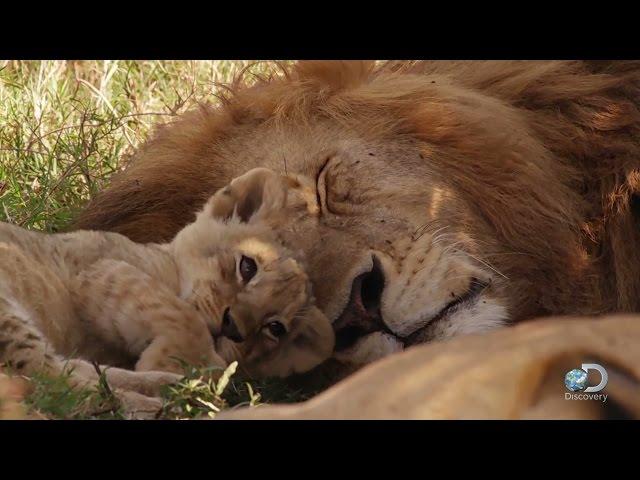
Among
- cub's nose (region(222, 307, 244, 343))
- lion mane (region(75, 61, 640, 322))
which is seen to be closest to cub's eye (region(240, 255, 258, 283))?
cub's nose (region(222, 307, 244, 343))

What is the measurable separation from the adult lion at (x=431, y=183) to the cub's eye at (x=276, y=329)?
155 millimetres

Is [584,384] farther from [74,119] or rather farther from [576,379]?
[74,119]

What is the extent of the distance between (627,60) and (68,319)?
2055 mm

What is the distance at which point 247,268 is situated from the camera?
341cm

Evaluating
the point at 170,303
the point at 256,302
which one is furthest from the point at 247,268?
the point at 170,303

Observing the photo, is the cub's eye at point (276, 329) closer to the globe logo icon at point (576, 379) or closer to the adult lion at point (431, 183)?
the adult lion at point (431, 183)

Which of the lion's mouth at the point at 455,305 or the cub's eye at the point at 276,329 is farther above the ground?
the cub's eye at the point at 276,329

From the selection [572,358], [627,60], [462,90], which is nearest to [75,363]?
[572,358]

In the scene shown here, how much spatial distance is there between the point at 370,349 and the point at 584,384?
1199 millimetres

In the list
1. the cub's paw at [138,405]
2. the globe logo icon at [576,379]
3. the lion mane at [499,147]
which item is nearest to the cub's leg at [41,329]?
the cub's paw at [138,405]

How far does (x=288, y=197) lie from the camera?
3666 mm

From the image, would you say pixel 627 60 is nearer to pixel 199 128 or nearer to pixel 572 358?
pixel 199 128

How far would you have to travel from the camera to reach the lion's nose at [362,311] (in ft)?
11.1

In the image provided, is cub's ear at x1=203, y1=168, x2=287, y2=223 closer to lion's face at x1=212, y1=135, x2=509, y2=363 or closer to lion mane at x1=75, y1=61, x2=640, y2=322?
lion's face at x1=212, y1=135, x2=509, y2=363
